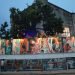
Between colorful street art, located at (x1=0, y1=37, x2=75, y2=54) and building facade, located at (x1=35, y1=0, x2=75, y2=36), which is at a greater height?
building facade, located at (x1=35, y1=0, x2=75, y2=36)

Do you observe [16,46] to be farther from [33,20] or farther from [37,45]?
[33,20]

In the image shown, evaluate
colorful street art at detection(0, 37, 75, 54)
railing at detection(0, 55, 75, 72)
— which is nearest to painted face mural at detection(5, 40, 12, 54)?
colorful street art at detection(0, 37, 75, 54)

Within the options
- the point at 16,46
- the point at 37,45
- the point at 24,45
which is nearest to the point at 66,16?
the point at 37,45

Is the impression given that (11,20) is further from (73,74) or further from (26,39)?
(73,74)

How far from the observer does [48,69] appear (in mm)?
43844

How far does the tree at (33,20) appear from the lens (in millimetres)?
48469

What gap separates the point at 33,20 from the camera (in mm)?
48250

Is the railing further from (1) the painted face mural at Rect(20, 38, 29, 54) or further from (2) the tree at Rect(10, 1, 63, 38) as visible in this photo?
(2) the tree at Rect(10, 1, 63, 38)

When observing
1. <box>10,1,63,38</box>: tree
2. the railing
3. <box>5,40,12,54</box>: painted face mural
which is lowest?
the railing

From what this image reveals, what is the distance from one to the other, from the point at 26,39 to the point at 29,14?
2.83 metres

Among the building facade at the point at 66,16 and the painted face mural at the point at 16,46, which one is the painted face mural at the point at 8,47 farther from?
the building facade at the point at 66,16

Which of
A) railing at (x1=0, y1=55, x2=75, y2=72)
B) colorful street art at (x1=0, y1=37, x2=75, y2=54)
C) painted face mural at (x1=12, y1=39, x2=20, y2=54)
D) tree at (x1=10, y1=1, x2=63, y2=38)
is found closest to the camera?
railing at (x1=0, y1=55, x2=75, y2=72)

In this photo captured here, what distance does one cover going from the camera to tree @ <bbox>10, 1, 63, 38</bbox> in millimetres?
48469

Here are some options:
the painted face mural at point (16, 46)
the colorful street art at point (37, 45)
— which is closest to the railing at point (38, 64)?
the painted face mural at point (16, 46)
